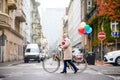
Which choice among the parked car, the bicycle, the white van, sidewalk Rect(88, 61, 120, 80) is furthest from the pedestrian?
the white van

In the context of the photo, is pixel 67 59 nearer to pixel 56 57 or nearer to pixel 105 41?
pixel 56 57

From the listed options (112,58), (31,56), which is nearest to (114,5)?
(112,58)

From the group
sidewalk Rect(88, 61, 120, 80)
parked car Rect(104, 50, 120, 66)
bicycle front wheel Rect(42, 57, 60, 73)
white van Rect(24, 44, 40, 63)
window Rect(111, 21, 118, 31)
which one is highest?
window Rect(111, 21, 118, 31)

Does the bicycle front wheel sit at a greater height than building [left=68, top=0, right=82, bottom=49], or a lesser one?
lesser

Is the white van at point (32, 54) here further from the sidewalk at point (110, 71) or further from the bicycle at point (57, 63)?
the bicycle at point (57, 63)

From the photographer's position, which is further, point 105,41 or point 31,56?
point 31,56

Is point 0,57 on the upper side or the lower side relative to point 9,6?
lower

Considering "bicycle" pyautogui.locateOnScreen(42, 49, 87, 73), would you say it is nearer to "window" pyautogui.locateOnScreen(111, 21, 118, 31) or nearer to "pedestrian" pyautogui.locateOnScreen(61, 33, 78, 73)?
"pedestrian" pyautogui.locateOnScreen(61, 33, 78, 73)

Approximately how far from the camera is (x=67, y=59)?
723 inches

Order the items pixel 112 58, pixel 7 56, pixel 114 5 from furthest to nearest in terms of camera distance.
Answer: pixel 7 56
pixel 112 58
pixel 114 5

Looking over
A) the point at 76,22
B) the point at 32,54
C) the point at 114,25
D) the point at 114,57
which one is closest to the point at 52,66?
the point at 114,57

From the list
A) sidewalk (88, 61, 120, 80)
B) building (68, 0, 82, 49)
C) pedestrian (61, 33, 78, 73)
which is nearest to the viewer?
sidewalk (88, 61, 120, 80)

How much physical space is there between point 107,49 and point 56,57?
2603 cm

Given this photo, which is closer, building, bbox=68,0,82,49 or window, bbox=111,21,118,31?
window, bbox=111,21,118,31
